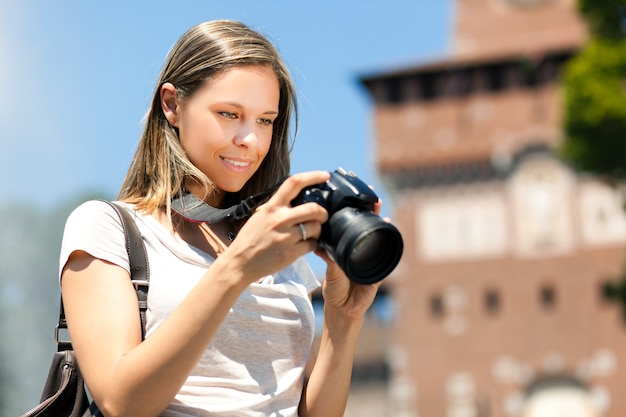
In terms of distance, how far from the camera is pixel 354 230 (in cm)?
154

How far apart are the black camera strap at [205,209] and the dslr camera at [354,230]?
167 mm

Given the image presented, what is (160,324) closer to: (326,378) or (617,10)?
(326,378)

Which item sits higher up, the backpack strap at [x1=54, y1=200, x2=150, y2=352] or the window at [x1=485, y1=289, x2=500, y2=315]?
the window at [x1=485, y1=289, x2=500, y2=315]

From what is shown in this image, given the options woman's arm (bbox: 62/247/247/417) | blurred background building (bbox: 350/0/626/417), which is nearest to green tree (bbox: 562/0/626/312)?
blurred background building (bbox: 350/0/626/417)

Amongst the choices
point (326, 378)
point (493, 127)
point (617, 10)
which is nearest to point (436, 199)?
point (493, 127)

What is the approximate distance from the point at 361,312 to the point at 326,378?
128 mm

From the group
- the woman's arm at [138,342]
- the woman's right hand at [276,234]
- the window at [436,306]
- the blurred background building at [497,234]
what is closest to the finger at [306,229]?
the woman's right hand at [276,234]

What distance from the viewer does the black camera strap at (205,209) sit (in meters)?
1.76

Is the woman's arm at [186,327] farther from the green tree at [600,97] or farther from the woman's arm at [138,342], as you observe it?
the green tree at [600,97]

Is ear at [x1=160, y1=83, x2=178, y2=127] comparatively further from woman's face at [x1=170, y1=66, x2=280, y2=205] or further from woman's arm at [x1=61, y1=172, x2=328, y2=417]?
woman's arm at [x1=61, y1=172, x2=328, y2=417]

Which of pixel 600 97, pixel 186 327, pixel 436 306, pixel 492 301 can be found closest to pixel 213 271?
pixel 186 327

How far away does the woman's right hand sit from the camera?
5.12 ft

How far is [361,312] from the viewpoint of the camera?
1854mm

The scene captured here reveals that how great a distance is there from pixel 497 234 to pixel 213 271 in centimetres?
2590
